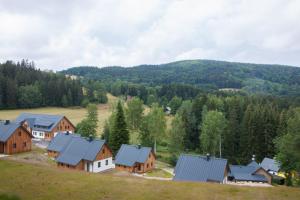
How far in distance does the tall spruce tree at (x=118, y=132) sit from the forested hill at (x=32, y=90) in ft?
244

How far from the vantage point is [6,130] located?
50344 mm

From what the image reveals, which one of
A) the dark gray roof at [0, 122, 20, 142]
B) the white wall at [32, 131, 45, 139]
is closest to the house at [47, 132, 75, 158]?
the dark gray roof at [0, 122, 20, 142]

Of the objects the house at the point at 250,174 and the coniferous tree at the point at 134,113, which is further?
the coniferous tree at the point at 134,113

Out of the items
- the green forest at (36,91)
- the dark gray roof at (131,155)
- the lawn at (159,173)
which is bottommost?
the lawn at (159,173)

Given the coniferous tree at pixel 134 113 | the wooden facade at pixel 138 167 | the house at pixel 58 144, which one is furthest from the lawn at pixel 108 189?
the coniferous tree at pixel 134 113

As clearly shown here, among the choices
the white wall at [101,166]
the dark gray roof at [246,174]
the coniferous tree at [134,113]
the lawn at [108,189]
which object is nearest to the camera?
the lawn at [108,189]

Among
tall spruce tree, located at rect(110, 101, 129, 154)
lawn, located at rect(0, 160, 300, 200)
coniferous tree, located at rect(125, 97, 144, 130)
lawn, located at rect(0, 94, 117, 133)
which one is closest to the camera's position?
lawn, located at rect(0, 160, 300, 200)

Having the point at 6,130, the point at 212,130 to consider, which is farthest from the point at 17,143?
the point at 212,130

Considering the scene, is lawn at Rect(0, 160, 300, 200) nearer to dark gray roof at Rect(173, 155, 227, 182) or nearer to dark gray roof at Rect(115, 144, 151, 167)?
dark gray roof at Rect(173, 155, 227, 182)

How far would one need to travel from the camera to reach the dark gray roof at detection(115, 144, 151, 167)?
47.4 metres

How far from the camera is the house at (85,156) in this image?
4450 centimetres

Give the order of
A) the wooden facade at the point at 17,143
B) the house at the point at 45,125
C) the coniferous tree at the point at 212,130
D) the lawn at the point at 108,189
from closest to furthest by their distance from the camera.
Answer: the lawn at the point at 108,189
the wooden facade at the point at 17,143
the coniferous tree at the point at 212,130
the house at the point at 45,125

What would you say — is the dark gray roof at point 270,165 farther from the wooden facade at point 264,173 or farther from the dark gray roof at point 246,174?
the dark gray roof at point 246,174

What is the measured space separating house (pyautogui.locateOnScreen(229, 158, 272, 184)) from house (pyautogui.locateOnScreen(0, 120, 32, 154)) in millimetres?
36106
